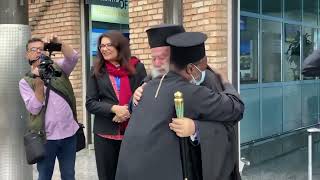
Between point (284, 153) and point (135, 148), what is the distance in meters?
5.09

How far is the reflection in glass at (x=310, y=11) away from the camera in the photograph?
8303mm

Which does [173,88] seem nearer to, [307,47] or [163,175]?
[163,175]

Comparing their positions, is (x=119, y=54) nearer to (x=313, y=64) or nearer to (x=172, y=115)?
(x=313, y=64)

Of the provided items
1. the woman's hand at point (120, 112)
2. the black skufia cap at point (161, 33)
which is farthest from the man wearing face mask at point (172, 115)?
the woman's hand at point (120, 112)

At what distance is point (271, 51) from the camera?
732 centimetres

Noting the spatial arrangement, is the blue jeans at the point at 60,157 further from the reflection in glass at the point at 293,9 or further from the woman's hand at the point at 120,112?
the reflection in glass at the point at 293,9

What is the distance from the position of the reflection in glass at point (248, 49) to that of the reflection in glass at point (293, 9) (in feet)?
3.94

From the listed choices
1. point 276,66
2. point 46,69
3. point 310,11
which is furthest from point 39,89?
point 310,11

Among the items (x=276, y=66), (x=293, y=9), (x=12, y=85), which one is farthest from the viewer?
(x=293, y=9)

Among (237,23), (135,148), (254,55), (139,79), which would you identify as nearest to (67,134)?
(139,79)

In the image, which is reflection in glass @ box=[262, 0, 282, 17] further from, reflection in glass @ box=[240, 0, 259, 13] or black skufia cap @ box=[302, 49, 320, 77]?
black skufia cap @ box=[302, 49, 320, 77]

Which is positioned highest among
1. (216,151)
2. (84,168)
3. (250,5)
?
(250,5)

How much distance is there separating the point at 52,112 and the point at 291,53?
189 inches

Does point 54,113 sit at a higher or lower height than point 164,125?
lower
